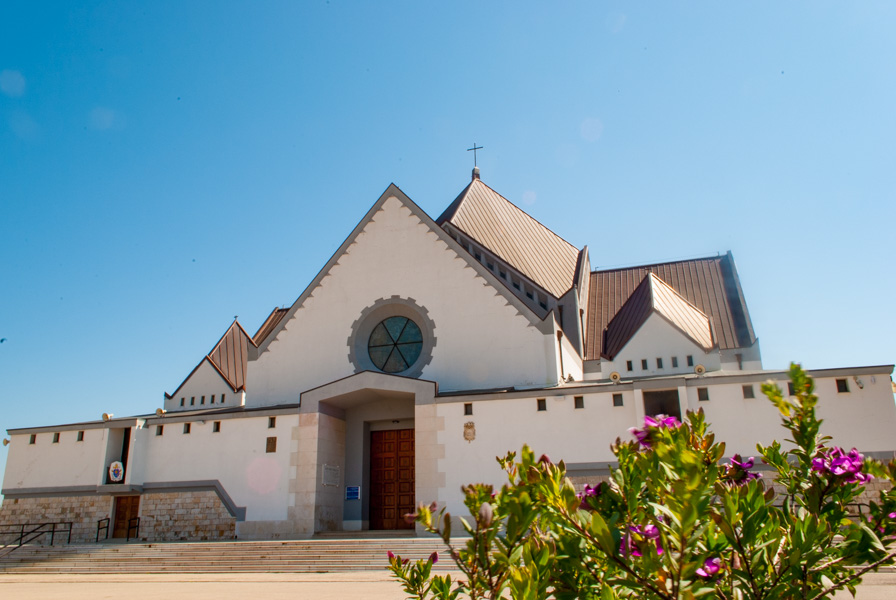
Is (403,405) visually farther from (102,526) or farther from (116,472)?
(102,526)

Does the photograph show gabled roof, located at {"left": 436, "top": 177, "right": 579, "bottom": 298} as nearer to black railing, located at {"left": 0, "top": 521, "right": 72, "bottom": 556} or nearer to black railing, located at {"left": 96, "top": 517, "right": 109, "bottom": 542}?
black railing, located at {"left": 96, "top": 517, "right": 109, "bottom": 542}

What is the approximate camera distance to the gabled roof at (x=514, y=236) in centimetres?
2509

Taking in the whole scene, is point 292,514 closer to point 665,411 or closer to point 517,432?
point 517,432

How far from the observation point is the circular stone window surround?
827 inches

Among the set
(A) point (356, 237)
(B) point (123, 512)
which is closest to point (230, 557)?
(B) point (123, 512)

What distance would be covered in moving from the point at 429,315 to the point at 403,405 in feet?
10.0

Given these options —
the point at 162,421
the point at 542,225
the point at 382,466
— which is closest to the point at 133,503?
the point at 162,421

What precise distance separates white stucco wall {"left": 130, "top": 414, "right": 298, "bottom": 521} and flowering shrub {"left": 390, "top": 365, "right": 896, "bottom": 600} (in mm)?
17988

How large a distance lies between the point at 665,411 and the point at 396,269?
32.2ft

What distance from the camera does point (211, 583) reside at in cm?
1162

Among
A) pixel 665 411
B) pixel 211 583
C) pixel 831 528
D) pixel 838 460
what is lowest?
pixel 211 583

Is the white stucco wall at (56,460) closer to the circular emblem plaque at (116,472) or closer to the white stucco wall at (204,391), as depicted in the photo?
the circular emblem plaque at (116,472)

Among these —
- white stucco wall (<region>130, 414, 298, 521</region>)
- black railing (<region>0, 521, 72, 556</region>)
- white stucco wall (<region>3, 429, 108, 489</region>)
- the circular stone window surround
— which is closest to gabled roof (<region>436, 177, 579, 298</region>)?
the circular stone window surround

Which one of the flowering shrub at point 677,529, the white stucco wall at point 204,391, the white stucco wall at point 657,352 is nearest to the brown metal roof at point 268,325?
the white stucco wall at point 204,391
